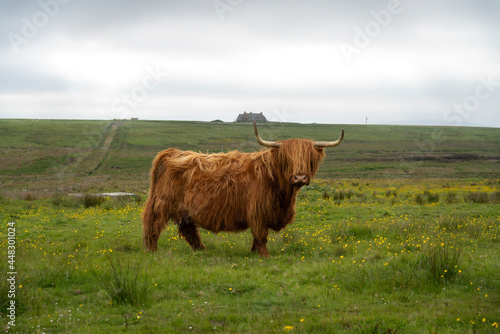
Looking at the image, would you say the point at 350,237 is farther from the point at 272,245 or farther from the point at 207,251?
the point at 207,251

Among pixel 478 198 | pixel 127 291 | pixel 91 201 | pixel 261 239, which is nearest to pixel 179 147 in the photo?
pixel 91 201

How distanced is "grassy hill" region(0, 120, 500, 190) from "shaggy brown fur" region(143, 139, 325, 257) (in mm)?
24200

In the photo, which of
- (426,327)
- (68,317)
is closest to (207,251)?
(68,317)

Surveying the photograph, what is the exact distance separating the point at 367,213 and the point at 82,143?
7200 centimetres

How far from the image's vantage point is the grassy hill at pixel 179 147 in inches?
1854

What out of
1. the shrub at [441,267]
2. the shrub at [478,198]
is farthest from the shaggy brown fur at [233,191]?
the shrub at [478,198]

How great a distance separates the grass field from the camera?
4.50m

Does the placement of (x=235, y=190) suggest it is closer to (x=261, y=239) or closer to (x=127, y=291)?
(x=261, y=239)

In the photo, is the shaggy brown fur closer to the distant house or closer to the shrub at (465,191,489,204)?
the shrub at (465,191,489,204)

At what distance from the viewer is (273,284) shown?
5922 millimetres

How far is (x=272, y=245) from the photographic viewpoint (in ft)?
29.0

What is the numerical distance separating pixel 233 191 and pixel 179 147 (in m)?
65.1

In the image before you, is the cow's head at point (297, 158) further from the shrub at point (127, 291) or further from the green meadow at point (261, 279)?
the shrub at point (127, 291)

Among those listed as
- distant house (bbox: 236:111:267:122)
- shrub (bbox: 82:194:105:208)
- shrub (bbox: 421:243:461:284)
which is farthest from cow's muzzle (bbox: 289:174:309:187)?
distant house (bbox: 236:111:267:122)
